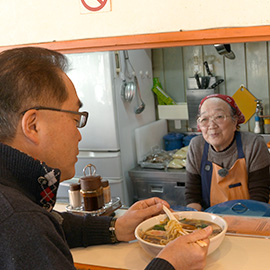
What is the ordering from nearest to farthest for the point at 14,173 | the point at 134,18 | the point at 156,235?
1. the point at 14,173
2. the point at 156,235
3. the point at 134,18

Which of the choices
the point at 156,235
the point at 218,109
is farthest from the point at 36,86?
the point at 218,109

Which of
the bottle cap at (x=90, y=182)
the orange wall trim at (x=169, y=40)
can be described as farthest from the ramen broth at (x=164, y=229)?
the orange wall trim at (x=169, y=40)

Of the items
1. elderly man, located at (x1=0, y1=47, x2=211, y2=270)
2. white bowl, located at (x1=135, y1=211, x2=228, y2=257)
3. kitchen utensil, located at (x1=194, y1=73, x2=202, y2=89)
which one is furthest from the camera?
kitchen utensil, located at (x1=194, y1=73, x2=202, y2=89)

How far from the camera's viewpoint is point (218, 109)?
2125 millimetres

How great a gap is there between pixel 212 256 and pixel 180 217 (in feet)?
0.65

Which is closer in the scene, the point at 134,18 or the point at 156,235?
the point at 156,235

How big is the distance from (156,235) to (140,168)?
5.59ft

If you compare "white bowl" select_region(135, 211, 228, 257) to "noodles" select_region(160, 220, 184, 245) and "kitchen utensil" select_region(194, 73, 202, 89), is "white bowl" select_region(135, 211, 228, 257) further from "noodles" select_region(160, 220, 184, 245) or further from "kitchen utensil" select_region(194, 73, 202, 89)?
"kitchen utensil" select_region(194, 73, 202, 89)

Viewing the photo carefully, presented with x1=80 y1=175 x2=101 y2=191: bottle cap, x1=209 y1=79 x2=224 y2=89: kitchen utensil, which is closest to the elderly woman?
x1=80 y1=175 x2=101 y2=191: bottle cap

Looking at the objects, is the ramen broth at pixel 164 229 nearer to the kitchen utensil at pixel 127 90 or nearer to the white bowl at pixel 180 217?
the white bowl at pixel 180 217

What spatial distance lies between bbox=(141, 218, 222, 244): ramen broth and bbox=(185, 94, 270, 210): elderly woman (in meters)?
0.78

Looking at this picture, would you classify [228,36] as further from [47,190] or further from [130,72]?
[130,72]

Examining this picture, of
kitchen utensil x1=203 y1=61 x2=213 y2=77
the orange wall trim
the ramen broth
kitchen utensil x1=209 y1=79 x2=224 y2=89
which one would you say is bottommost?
the ramen broth

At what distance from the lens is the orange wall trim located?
1.42 meters
